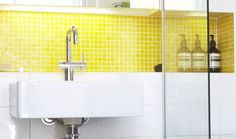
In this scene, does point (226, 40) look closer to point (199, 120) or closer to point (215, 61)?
point (215, 61)

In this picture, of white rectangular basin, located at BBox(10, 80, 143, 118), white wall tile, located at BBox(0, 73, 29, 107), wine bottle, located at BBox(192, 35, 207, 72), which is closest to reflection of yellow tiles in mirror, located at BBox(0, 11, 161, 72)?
white wall tile, located at BBox(0, 73, 29, 107)

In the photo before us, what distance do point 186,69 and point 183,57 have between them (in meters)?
0.07

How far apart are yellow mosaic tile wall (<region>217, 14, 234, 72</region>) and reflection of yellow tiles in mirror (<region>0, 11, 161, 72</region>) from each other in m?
0.33

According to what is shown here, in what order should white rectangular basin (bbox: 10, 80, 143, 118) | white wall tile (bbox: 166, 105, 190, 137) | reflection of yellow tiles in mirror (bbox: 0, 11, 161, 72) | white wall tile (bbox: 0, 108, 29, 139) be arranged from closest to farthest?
white rectangular basin (bbox: 10, 80, 143, 118) → white wall tile (bbox: 166, 105, 190, 137) → white wall tile (bbox: 0, 108, 29, 139) → reflection of yellow tiles in mirror (bbox: 0, 11, 161, 72)

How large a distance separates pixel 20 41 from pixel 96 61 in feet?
1.32

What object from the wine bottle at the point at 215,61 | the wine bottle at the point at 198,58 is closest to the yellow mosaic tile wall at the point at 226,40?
the wine bottle at the point at 215,61

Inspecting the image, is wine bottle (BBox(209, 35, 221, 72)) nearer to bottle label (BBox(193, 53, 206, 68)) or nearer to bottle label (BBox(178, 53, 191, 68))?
bottle label (BBox(178, 53, 191, 68))

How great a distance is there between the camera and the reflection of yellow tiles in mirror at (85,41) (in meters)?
2.17

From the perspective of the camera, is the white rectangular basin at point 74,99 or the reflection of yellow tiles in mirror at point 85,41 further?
the reflection of yellow tiles in mirror at point 85,41

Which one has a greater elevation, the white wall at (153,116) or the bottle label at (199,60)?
the bottle label at (199,60)


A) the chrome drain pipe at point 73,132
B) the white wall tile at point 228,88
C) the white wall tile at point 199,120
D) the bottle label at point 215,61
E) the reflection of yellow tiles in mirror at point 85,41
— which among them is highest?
the reflection of yellow tiles in mirror at point 85,41

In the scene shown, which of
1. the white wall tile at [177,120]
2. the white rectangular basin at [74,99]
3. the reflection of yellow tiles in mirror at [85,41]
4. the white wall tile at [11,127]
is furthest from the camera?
the reflection of yellow tiles in mirror at [85,41]

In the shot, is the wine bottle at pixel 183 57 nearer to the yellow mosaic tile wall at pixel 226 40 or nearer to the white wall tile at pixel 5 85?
the yellow mosaic tile wall at pixel 226 40

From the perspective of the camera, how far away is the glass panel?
5.88 ft
